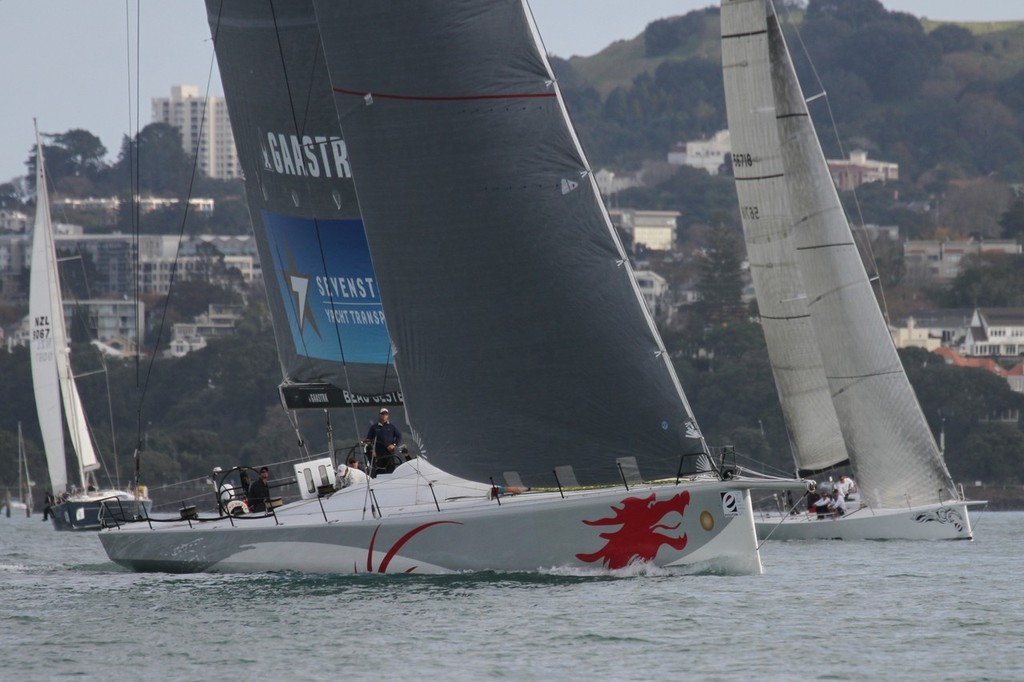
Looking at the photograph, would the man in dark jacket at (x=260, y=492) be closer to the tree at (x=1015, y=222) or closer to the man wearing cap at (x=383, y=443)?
the man wearing cap at (x=383, y=443)

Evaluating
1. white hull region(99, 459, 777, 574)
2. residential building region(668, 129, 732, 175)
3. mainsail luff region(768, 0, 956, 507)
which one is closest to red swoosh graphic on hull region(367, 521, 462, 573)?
white hull region(99, 459, 777, 574)

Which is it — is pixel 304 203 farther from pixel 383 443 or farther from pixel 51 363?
pixel 51 363

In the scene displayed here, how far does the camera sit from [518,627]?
14461 millimetres

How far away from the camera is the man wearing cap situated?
693 inches

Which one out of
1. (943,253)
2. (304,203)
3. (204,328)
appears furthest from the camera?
(943,253)

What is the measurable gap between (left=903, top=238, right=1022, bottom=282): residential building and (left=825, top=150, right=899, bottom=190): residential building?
121 ft

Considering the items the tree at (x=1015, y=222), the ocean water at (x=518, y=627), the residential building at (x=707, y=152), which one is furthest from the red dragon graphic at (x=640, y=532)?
the residential building at (x=707, y=152)

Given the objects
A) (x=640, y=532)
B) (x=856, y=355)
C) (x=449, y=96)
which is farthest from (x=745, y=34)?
(x=640, y=532)

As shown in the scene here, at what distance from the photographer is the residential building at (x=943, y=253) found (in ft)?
375

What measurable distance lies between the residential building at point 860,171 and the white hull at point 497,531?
148m

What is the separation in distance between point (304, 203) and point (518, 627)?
20.3ft

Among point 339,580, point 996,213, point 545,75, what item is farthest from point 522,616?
point 996,213

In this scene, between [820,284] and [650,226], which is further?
[650,226]

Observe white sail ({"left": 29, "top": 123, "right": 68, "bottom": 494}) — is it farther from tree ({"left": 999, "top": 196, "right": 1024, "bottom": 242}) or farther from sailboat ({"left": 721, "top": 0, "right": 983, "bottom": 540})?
tree ({"left": 999, "top": 196, "right": 1024, "bottom": 242})
